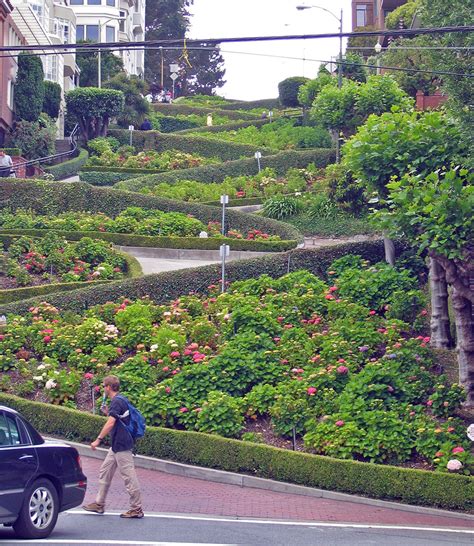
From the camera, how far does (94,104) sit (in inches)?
2249

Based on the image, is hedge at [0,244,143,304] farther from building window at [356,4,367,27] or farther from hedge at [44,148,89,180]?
building window at [356,4,367,27]

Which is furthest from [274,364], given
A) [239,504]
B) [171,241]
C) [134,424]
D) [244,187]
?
[244,187]

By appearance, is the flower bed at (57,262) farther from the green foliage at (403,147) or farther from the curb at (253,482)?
the curb at (253,482)

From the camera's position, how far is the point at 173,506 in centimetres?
1366

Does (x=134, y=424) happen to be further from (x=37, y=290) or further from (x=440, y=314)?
(x=37, y=290)

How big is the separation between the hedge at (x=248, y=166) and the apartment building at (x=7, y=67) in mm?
7915

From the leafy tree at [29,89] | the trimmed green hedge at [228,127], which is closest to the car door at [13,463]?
the leafy tree at [29,89]

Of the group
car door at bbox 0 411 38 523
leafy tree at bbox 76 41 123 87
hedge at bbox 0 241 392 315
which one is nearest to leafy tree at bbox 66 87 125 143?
leafy tree at bbox 76 41 123 87

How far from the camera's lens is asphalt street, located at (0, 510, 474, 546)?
11.0 meters

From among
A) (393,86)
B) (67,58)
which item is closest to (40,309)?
(393,86)

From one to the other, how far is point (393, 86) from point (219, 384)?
67.5 feet

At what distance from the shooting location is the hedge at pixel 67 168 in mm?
46625

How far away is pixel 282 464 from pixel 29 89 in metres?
37.3

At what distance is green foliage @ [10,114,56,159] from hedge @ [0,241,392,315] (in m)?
25.8
